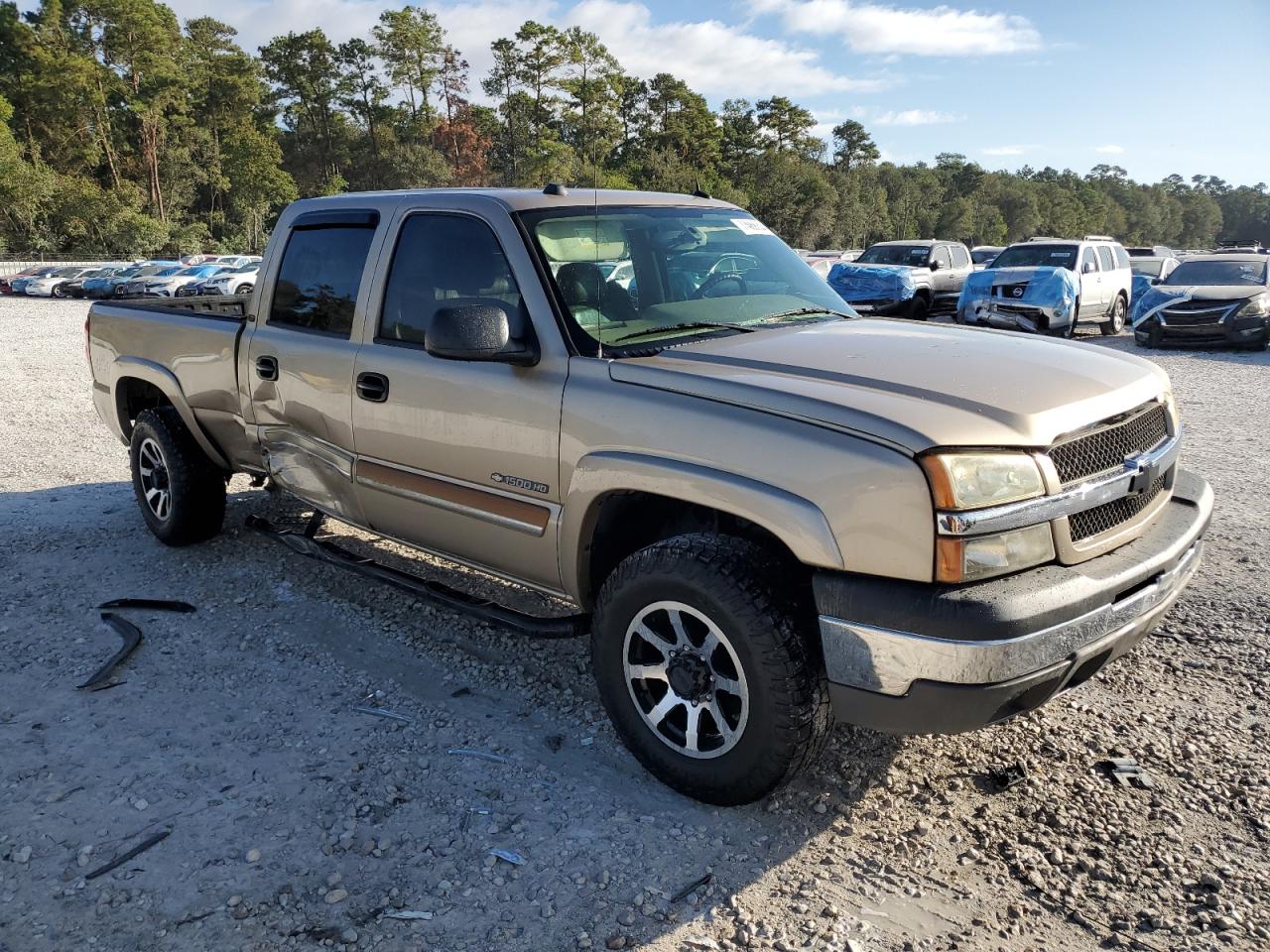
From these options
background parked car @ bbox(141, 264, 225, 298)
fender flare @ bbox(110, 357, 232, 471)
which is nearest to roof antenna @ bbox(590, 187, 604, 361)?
fender flare @ bbox(110, 357, 232, 471)

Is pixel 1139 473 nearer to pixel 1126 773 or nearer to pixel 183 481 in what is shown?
pixel 1126 773

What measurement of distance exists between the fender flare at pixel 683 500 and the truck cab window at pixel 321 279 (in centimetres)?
155

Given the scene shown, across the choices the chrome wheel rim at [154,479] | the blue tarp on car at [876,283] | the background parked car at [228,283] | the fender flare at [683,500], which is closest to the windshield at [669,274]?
the fender flare at [683,500]

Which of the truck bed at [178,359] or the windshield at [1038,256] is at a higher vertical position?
the windshield at [1038,256]

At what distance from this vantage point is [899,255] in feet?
66.7

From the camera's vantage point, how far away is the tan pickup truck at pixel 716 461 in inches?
102

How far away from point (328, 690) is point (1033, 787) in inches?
107

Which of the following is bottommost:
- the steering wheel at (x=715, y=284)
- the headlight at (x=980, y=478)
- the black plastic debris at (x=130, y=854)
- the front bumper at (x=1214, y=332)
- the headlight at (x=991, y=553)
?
the black plastic debris at (x=130, y=854)

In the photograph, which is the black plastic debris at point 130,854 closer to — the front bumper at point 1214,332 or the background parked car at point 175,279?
the front bumper at point 1214,332

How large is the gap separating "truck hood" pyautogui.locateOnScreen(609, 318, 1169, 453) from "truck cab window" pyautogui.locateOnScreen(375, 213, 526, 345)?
30.2 inches

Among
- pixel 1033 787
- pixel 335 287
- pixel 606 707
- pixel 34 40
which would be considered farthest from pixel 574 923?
pixel 34 40

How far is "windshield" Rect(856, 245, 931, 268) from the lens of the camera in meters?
19.9

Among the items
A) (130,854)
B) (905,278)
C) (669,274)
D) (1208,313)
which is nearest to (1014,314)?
(905,278)

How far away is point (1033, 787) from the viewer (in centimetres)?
323
